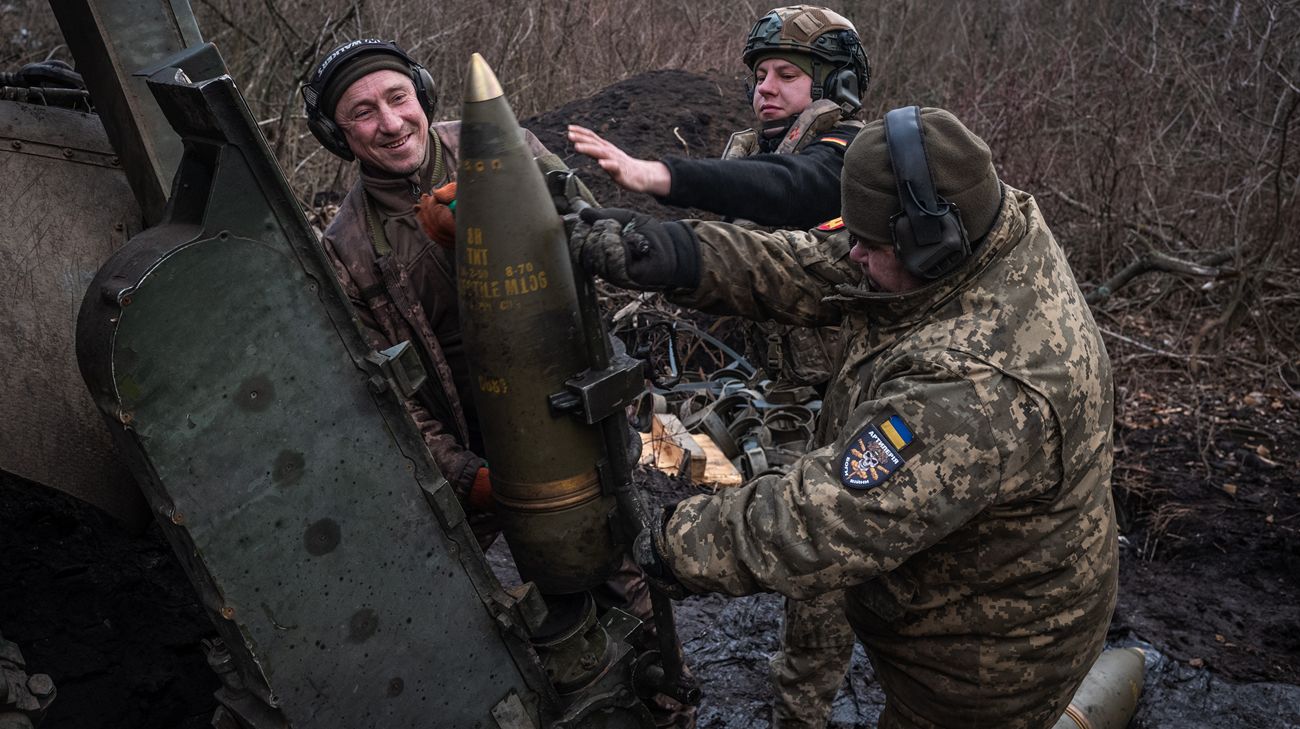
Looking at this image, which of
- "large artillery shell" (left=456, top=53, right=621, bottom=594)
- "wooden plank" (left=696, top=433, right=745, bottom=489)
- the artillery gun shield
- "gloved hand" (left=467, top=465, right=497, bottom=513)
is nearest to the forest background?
"wooden plank" (left=696, top=433, right=745, bottom=489)

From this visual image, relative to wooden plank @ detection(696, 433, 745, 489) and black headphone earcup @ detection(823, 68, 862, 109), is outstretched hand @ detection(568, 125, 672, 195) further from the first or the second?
wooden plank @ detection(696, 433, 745, 489)

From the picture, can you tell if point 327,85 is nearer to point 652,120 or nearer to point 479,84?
point 479,84

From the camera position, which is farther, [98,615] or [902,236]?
[98,615]

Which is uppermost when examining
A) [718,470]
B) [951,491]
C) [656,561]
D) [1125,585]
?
[951,491]

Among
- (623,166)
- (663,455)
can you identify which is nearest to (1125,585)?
(663,455)

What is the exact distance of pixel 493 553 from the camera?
4.83 meters

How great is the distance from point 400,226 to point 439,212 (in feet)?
1.17

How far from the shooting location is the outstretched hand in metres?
2.06

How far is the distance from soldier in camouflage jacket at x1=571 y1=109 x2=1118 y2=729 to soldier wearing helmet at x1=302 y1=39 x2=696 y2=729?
2.40 ft

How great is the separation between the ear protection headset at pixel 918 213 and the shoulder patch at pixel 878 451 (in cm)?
36

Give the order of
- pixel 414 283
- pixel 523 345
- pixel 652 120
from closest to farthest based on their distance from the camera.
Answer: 1. pixel 523 345
2. pixel 414 283
3. pixel 652 120

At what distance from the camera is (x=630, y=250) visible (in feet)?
6.97

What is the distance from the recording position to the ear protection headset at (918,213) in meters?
1.84

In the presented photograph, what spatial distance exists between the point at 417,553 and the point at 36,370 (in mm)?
1189
